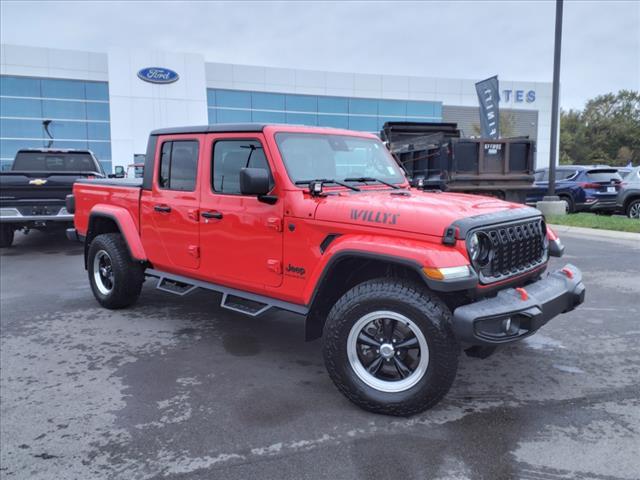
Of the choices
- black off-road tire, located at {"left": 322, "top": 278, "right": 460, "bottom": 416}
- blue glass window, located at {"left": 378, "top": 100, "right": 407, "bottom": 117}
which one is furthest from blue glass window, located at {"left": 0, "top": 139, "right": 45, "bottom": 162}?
black off-road tire, located at {"left": 322, "top": 278, "right": 460, "bottom": 416}

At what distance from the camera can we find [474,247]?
126 inches

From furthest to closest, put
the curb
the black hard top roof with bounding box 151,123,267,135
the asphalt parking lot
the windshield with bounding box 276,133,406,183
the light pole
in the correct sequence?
the light pole, the curb, the black hard top roof with bounding box 151,123,267,135, the windshield with bounding box 276,133,406,183, the asphalt parking lot

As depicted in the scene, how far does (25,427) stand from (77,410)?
314 millimetres

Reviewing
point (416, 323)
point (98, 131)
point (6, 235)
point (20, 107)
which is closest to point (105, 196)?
point (416, 323)

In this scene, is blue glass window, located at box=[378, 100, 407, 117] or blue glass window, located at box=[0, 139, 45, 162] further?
blue glass window, located at box=[378, 100, 407, 117]

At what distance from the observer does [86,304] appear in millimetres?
6207

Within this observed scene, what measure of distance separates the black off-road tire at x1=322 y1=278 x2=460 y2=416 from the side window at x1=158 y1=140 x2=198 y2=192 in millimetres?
2085

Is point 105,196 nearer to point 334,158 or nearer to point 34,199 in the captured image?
point 334,158

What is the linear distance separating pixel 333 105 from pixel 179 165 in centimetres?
3560

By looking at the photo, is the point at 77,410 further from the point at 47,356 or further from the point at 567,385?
the point at 567,385

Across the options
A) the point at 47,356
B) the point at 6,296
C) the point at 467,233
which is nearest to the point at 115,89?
the point at 6,296

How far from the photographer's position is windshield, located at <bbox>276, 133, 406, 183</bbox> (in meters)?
4.07

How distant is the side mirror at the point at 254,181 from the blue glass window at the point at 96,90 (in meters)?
35.4

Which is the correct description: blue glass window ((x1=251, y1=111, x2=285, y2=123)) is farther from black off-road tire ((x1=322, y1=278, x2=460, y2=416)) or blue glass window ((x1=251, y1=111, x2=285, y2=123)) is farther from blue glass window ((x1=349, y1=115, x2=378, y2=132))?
black off-road tire ((x1=322, y1=278, x2=460, y2=416))
